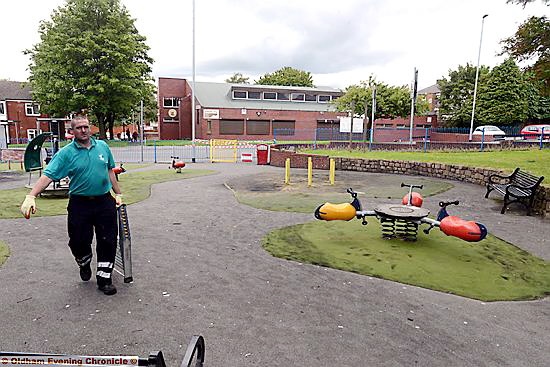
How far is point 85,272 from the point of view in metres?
4.83

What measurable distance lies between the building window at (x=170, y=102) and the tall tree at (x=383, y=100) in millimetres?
23184

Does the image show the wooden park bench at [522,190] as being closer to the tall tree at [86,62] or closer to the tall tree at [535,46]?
the tall tree at [535,46]

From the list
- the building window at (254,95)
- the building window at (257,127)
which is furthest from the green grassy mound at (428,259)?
the building window at (254,95)

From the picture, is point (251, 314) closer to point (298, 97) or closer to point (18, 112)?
point (298, 97)

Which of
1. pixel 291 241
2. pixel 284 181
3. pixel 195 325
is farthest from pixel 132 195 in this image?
pixel 195 325

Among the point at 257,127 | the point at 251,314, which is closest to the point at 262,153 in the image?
the point at 251,314

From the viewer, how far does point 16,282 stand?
4875 mm

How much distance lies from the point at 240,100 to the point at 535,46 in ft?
133

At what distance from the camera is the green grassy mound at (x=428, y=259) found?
4910 millimetres

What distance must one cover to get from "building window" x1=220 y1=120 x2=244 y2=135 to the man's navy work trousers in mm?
44040

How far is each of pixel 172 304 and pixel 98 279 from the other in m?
0.97

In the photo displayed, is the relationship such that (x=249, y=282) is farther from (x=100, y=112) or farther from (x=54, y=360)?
(x=100, y=112)

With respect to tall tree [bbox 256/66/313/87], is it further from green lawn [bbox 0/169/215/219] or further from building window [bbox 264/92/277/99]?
green lawn [bbox 0/169/215/219]

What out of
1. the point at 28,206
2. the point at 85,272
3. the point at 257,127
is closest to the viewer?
the point at 28,206
